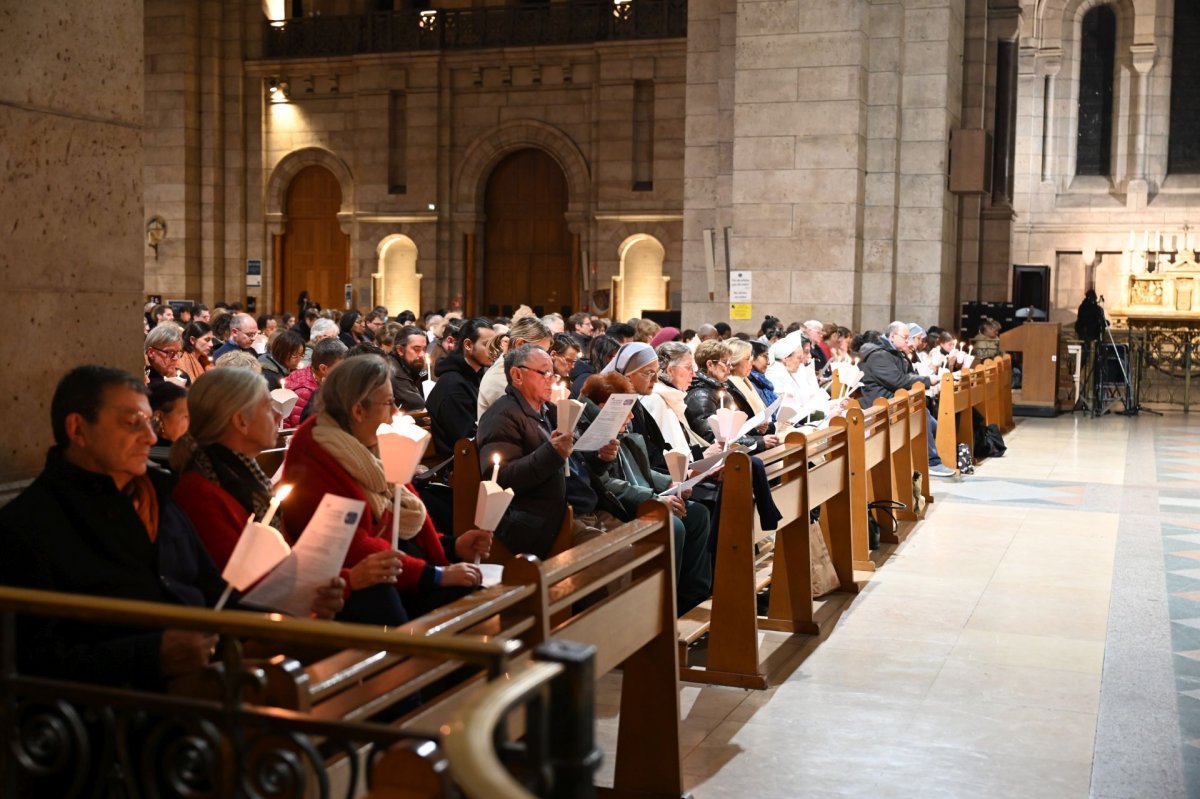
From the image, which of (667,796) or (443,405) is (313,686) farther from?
(443,405)

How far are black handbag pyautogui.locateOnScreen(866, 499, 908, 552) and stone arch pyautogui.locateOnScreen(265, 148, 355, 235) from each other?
66.2ft

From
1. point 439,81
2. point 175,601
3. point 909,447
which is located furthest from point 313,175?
point 175,601

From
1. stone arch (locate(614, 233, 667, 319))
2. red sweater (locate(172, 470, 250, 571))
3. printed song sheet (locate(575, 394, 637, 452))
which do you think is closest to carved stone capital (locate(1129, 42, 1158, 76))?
stone arch (locate(614, 233, 667, 319))

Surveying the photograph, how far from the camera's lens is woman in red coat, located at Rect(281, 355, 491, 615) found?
3.85m

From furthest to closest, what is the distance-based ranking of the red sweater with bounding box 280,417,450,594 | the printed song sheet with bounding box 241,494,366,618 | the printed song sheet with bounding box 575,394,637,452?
the printed song sheet with bounding box 575,394,637,452 → the red sweater with bounding box 280,417,450,594 → the printed song sheet with bounding box 241,494,366,618

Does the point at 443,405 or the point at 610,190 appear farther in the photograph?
the point at 610,190

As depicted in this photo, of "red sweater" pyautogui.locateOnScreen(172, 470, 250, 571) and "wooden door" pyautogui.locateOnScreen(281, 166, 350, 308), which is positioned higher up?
"wooden door" pyautogui.locateOnScreen(281, 166, 350, 308)

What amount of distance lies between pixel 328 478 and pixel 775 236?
10.9m

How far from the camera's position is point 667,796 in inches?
164

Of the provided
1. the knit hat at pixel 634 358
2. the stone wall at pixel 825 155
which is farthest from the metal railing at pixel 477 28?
the knit hat at pixel 634 358

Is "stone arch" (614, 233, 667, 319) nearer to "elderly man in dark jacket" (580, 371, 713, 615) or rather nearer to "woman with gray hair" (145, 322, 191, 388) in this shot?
"woman with gray hair" (145, 322, 191, 388)

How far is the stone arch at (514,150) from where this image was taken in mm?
25703

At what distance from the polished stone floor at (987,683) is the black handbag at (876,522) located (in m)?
0.16

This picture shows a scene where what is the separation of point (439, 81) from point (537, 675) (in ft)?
83.3
